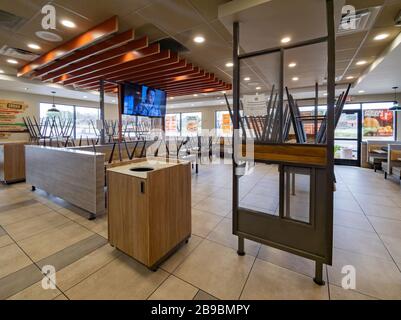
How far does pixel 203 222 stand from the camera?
9.37 ft

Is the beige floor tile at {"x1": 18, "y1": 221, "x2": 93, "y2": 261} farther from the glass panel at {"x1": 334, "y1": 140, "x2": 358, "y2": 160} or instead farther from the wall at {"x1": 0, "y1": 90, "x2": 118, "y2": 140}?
the glass panel at {"x1": 334, "y1": 140, "x2": 358, "y2": 160}

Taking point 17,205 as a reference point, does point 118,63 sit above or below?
above

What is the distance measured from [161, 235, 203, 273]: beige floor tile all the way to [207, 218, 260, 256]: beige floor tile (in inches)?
7.4

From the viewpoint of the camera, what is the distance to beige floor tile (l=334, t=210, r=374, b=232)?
2721 millimetres

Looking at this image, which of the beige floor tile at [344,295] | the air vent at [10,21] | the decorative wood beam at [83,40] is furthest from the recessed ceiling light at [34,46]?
the beige floor tile at [344,295]

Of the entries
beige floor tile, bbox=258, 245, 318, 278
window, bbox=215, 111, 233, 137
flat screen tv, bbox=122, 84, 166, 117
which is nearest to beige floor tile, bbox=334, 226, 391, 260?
beige floor tile, bbox=258, 245, 318, 278

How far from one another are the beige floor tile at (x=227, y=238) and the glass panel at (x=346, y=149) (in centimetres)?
713

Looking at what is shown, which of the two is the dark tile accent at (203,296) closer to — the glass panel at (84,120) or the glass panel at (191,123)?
the glass panel at (84,120)

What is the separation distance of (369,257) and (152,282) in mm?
2193

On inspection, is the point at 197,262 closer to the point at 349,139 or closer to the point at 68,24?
the point at 68,24

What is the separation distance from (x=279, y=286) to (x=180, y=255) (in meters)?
0.97

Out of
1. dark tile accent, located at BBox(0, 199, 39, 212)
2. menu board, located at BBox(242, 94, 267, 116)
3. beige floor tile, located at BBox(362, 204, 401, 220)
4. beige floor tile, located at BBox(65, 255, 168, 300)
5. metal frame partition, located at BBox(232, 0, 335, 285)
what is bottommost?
beige floor tile, located at BBox(65, 255, 168, 300)

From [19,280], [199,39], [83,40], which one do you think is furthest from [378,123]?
[19,280]
